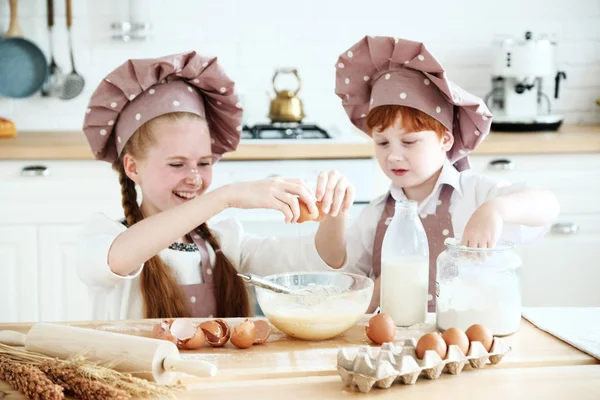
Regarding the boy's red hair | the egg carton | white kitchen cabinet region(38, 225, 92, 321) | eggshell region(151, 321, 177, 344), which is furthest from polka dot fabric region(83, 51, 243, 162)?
white kitchen cabinet region(38, 225, 92, 321)

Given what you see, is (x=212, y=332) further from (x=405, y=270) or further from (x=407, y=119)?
(x=407, y=119)

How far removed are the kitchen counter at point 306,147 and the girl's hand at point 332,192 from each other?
1378mm

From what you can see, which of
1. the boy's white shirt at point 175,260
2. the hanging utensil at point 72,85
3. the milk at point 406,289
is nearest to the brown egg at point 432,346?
the milk at point 406,289

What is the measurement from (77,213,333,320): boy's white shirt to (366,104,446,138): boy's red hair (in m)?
0.30

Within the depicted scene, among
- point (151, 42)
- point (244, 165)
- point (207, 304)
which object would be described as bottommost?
point (207, 304)

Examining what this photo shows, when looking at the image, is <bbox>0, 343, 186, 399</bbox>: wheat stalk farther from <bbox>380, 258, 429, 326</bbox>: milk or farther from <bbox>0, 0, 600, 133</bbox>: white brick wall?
<bbox>0, 0, 600, 133</bbox>: white brick wall

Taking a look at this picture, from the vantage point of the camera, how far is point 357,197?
2.80m

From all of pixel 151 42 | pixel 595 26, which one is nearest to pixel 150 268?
pixel 151 42

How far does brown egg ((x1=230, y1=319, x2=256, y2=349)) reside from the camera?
3.96 feet

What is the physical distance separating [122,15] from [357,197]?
1.37 m

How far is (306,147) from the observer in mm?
2773

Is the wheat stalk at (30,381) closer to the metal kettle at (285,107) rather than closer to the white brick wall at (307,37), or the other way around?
the metal kettle at (285,107)

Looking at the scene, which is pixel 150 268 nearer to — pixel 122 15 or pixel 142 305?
pixel 142 305

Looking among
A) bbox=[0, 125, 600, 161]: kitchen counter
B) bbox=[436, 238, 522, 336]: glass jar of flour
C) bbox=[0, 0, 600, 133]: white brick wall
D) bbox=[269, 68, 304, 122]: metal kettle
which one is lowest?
bbox=[436, 238, 522, 336]: glass jar of flour
